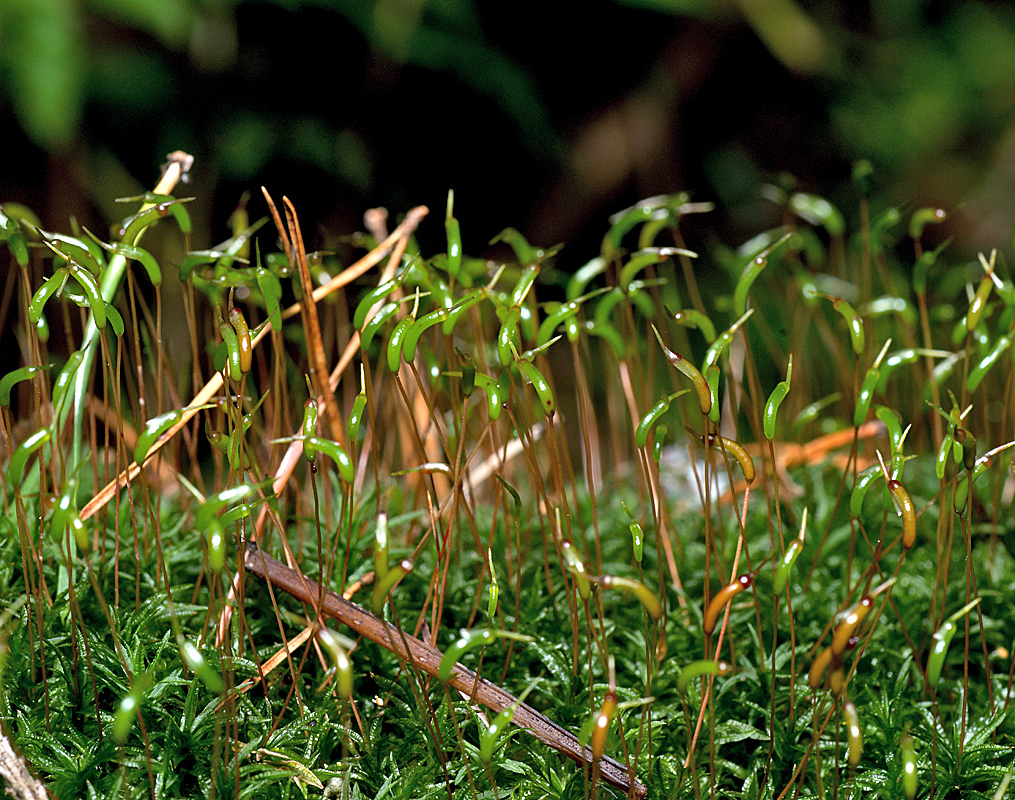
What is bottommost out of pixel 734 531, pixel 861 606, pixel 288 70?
pixel 734 531

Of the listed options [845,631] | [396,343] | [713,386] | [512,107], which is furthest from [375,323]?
[512,107]

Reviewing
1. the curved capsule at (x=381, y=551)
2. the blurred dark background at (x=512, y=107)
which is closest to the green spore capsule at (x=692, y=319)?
the curved capsule at (x=381, y=551)

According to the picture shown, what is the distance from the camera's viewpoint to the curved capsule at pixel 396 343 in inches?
21.4

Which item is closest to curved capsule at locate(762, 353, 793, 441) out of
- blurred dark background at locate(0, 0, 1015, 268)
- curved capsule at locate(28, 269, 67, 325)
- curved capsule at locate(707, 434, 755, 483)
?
curved capsule at locate(707, 434, 755, 483)

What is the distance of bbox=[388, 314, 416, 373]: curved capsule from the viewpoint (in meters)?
0.54

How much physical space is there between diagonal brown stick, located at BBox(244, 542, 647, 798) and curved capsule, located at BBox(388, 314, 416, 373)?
0.49 feet

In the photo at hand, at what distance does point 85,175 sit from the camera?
2119 mm

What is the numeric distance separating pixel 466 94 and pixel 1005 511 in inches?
73.1

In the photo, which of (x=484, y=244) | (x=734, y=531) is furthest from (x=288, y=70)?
(x=734, y=531)

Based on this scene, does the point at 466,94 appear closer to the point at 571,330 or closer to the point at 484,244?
the point at 484,244

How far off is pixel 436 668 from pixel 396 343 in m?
0.23

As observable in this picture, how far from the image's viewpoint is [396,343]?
1.79 feet

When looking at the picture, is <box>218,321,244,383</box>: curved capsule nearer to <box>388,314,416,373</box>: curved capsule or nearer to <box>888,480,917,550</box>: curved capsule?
<box>388,314,416,373</box>: curved capsule

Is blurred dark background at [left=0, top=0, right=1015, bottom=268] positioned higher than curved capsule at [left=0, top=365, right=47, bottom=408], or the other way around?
blurred dark background at [left=0, top=0, right=1015, bottom=268]
